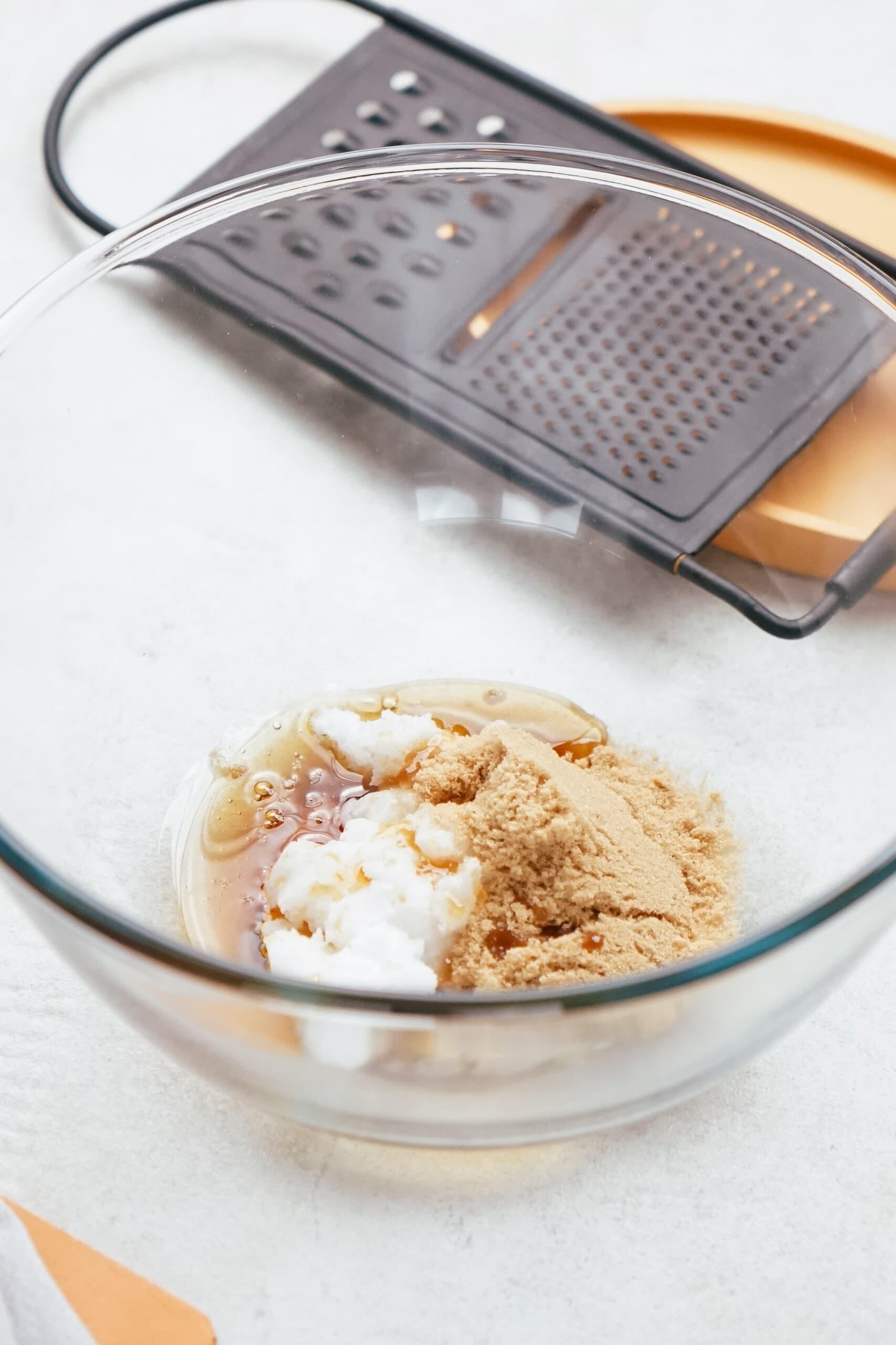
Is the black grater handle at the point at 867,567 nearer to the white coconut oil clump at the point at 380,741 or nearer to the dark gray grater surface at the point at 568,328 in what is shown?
the dark gray grater surface at the point at 568,328

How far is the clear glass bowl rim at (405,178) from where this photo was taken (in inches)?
20.3

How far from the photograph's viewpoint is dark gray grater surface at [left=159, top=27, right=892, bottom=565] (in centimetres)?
89

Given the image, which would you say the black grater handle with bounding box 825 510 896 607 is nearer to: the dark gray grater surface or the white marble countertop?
the dark gray grater surface

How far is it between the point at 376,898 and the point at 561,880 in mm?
96

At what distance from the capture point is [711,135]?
118cm

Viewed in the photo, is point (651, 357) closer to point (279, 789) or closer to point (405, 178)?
point (405, 178)

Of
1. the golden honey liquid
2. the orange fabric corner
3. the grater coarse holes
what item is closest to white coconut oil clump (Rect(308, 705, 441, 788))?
the golden honey liquid

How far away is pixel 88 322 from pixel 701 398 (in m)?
0.39

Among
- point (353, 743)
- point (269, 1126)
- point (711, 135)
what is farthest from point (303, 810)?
point (711, 135)

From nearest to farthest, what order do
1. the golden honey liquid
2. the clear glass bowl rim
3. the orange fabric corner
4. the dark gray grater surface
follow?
the clear glass bowl rim → the orange fabric corner → the golden honey liquid → the dark gray grater surface

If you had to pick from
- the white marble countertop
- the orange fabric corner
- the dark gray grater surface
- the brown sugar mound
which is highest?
the dark gray grater surface

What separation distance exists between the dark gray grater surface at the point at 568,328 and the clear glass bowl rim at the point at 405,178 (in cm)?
2

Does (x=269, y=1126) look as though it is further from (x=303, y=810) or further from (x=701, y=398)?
(x=701, y=398)

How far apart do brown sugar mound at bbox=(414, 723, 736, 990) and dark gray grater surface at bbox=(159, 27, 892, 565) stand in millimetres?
193
